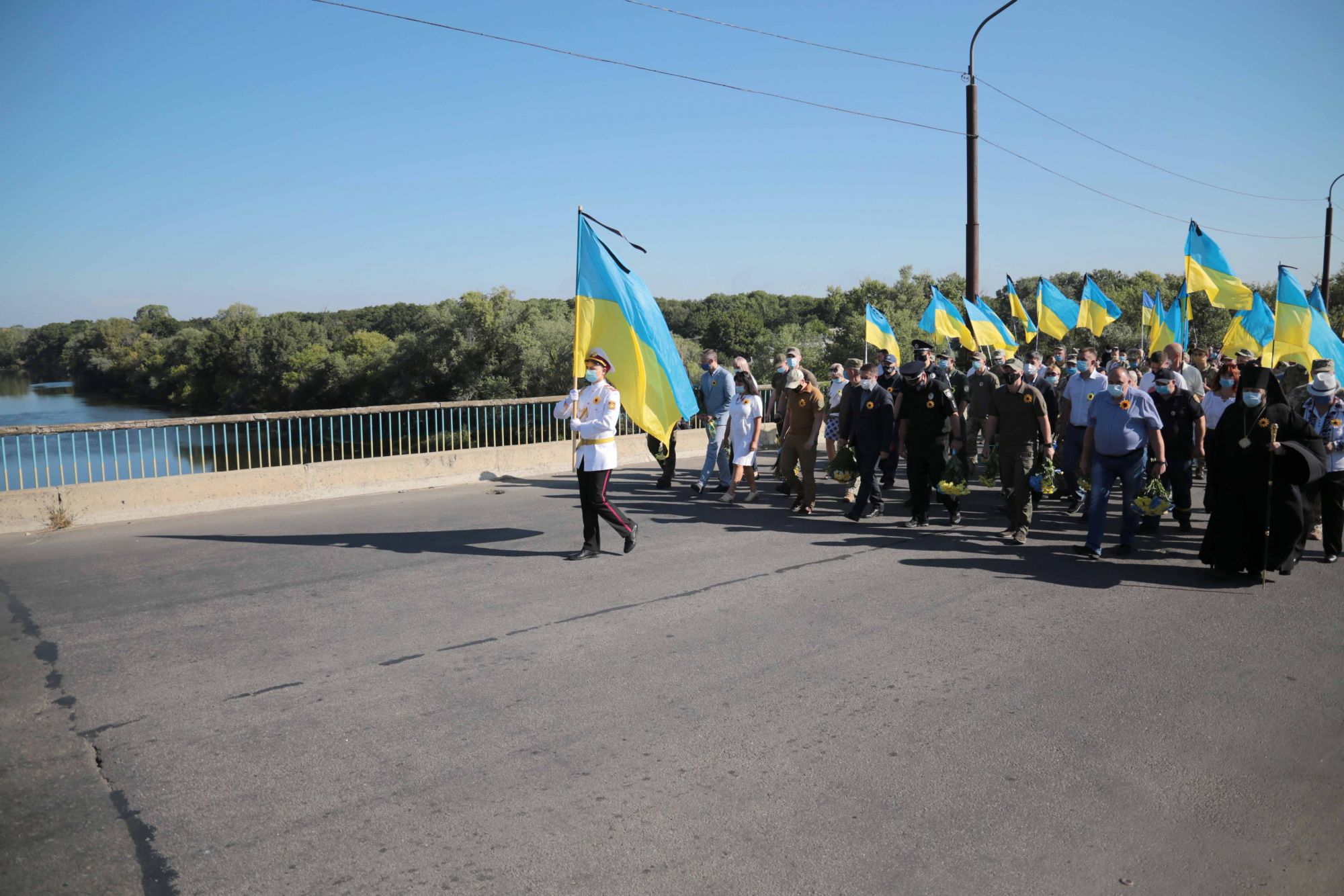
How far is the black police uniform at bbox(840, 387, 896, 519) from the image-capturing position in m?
10.8

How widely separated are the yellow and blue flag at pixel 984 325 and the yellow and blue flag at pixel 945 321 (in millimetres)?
150

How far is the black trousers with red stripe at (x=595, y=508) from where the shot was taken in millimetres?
9000

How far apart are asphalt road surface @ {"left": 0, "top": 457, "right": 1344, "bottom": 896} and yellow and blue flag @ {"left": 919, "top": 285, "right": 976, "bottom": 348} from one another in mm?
8171

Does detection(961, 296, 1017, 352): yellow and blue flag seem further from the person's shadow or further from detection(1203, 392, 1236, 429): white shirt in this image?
the person's shadow

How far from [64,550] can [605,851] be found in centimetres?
796

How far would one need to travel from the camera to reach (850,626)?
22.2ft

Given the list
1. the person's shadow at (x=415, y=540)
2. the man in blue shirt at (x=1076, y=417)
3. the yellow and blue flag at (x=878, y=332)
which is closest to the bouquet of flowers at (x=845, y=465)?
the man in blue shirt at (x=1076, y=417)

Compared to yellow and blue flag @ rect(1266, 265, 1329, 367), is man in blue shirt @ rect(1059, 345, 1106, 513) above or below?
below

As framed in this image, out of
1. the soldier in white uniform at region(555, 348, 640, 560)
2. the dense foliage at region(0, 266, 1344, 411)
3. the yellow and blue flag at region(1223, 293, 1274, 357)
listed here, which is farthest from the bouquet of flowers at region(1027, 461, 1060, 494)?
the dense foliage at region(0, 266, 1344, 411)

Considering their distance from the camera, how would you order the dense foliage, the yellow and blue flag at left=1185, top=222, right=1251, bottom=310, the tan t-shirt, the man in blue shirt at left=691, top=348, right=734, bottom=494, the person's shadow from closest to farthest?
the person's shadow → the tan t-shirt → the man in blue shirt at left=691, top=348, right=734, bottom=494 → the yellow and blue flag at left=1185, top=222, right=1251, bottom=310 → the dense foliage

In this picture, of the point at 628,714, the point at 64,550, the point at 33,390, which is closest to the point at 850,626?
the point at 628,714

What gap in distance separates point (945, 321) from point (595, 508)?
9.60 meters

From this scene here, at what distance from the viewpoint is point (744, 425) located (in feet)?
38.4

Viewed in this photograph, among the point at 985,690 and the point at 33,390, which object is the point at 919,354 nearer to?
the point at 985,690
